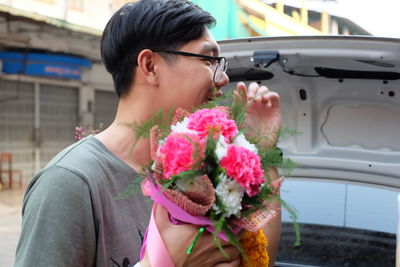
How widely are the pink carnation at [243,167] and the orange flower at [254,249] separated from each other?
0.20 meters

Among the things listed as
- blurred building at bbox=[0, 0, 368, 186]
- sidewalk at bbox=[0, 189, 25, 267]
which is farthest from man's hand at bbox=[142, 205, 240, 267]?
blurred building at bbox=[0, 0, 368, 186]

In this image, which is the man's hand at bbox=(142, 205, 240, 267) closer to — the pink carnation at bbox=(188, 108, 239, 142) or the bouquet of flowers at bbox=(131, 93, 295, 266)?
the bouquet of flowers at bbox=(131, 93, 295, 266)

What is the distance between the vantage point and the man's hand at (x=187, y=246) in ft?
3.53

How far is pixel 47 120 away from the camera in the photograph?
10633 millimetres

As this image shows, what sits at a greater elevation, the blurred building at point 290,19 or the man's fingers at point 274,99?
the blurred building at point 290,19

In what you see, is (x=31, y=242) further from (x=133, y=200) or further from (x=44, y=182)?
(x=133, y=200)

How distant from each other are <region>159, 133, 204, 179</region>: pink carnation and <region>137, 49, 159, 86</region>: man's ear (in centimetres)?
41

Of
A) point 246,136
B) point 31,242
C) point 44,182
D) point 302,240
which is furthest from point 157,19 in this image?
point 302,240

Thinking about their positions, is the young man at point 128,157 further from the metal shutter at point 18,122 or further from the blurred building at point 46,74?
the metal shutter at point 18,122

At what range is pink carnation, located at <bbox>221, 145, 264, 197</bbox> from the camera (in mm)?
1019

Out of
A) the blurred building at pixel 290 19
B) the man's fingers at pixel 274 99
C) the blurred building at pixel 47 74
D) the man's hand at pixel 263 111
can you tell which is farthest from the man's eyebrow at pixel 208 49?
the blurred building at pixel 47 74

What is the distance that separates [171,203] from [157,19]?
64cm

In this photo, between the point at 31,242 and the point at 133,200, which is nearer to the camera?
the point at 31,242

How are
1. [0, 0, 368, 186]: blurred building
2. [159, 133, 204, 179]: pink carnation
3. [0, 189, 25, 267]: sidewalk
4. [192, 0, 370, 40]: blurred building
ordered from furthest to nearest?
[0, 0, 368, 186]: blurred building, [0, 189, 25, 267]: sidewalk, [192, 0, 370, 40]: blurred building, [159, 133, 204, 179]: pink carnation
